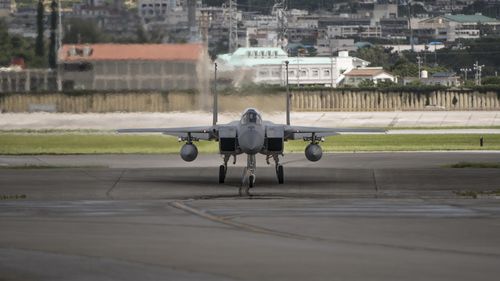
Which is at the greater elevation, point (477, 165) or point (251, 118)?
point (251, 118)

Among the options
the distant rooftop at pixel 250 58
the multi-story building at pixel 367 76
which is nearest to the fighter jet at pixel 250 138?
the distant rooftop at pixel 250 58

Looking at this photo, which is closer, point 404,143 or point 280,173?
point 280,173

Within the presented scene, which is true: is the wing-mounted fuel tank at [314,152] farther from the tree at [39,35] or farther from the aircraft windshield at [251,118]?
the tree at [39,35]

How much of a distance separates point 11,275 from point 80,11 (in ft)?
160

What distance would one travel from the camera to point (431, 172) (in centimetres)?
4800

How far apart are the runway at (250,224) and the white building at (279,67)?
67.1ft

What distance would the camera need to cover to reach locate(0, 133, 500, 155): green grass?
65250 mm

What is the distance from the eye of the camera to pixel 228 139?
43.7 m

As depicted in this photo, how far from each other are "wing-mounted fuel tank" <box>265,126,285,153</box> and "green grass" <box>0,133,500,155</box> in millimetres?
19724

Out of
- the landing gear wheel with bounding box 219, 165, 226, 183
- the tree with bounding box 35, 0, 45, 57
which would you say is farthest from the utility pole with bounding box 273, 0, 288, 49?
the landing gear wheel with bounding box 219, 165, 226, 183

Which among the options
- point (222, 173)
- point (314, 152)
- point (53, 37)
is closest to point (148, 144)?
point (53, 37)

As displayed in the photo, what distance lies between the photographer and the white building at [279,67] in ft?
236

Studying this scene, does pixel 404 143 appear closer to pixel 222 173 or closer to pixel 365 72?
pixel 222 173

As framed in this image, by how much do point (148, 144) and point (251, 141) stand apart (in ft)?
84.8
